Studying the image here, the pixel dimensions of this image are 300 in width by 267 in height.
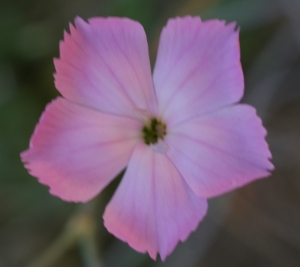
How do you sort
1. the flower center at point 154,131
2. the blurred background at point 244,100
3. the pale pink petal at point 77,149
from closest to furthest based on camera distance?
the pale pink petal at point 77,149 < the flower center at point 154,131 < the blurred background at point 244,100

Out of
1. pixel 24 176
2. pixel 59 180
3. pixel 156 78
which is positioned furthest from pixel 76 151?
pixel 24 176

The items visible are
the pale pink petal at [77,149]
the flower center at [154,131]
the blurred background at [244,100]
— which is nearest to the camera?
the pale pink petal at [77,149]

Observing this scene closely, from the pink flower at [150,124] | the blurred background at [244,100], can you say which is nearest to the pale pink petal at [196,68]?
the pink flower at [150,124]

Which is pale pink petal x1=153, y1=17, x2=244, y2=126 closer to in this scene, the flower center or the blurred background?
the flower center

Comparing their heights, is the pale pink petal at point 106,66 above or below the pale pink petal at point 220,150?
above

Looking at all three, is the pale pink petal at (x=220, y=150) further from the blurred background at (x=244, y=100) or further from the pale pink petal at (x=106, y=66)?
the blurred background at (x=244, y=100)

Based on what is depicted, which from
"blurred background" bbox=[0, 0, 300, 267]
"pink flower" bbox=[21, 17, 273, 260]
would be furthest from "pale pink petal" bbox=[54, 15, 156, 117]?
"blurred background" bbox=[0, 0, 300, 267]

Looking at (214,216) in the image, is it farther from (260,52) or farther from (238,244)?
(260,52)

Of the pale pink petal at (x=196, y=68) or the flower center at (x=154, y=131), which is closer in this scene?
the pale pink petal at (x=196, y=68)
